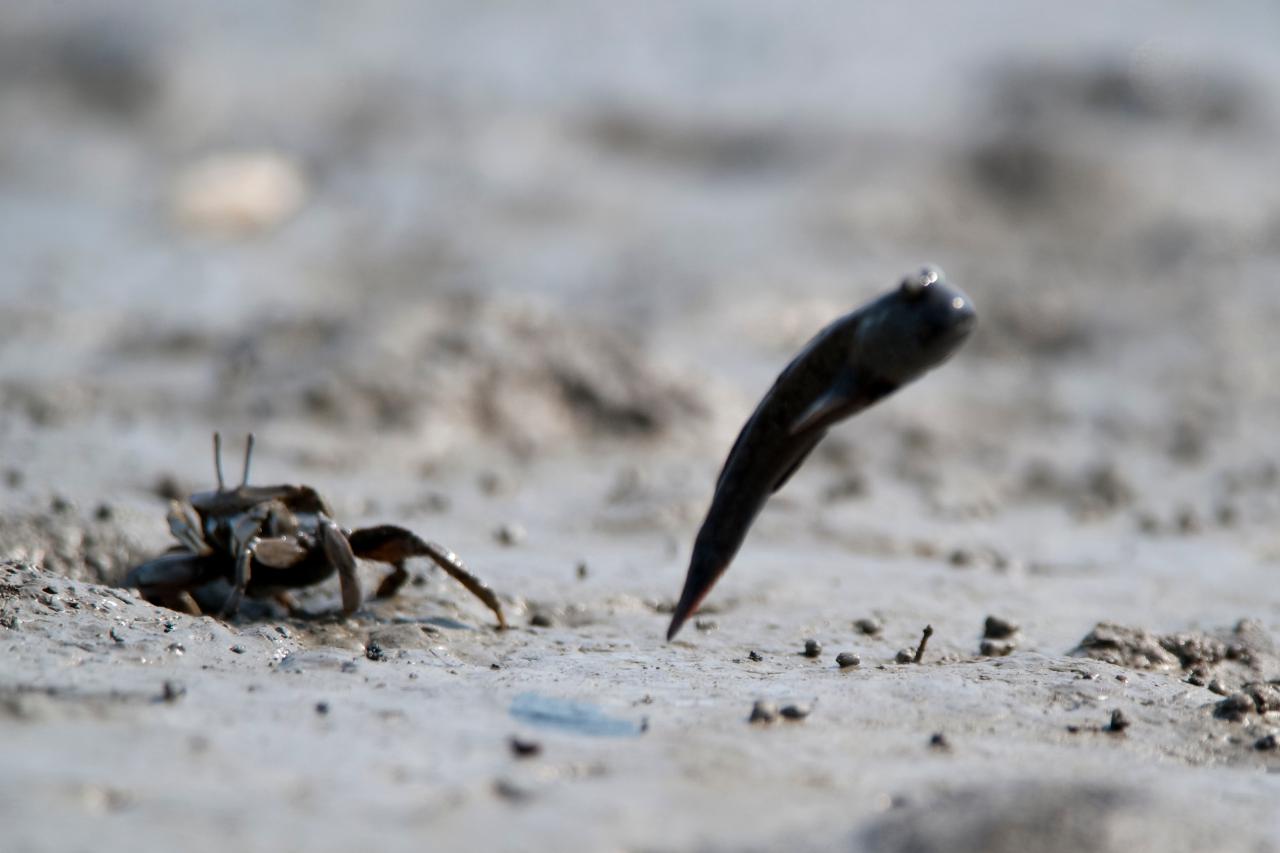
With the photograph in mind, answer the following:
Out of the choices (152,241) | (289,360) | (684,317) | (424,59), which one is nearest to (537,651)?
(289,360)

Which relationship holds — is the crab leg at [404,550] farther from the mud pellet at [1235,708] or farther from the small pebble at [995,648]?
the mud pellet at [1235,708]

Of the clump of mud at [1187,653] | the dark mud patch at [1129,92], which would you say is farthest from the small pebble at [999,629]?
the dark mud patch at [1129,92]

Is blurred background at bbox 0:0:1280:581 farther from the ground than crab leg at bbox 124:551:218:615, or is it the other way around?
blurred background at bbox 0:0:1280:581

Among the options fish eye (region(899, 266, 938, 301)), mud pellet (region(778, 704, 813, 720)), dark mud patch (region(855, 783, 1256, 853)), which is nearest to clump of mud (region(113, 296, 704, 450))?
mud pellet (region(778, 704, 813, 720))

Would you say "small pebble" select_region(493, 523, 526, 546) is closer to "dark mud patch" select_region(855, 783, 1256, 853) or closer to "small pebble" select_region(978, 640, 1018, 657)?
"small pebble" select_region(978, 640, 1018, 657)

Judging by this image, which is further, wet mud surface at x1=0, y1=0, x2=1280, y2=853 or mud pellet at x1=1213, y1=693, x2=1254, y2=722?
mud pellet at x1=1213, y1=693, x2=1254, y2=722

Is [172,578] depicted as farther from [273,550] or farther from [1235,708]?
[1235,708]
